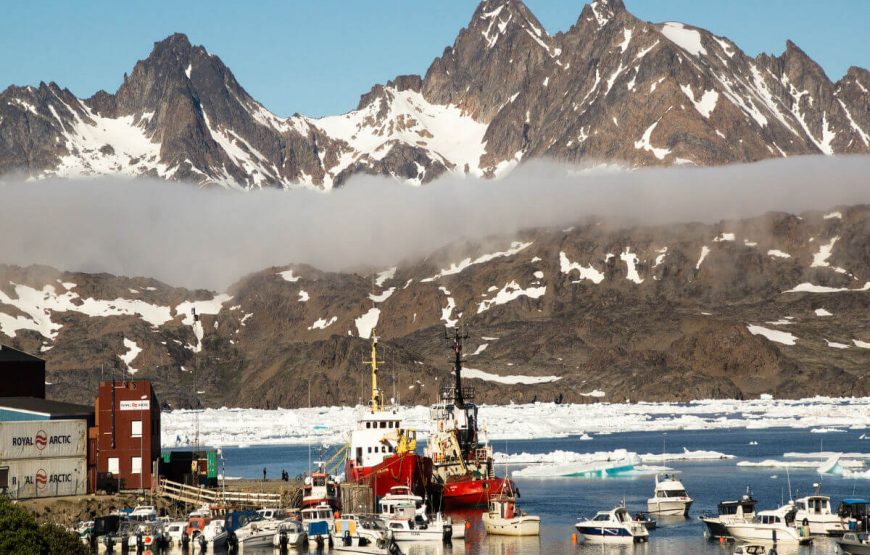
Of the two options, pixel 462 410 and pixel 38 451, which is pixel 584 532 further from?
pixel 38 451

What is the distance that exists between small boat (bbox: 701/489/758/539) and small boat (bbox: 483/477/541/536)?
1073 centimetres

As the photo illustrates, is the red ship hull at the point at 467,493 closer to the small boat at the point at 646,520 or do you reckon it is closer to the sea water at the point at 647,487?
the sea water at the point at 647,487

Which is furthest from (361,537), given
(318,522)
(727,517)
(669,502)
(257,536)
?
(669,502)

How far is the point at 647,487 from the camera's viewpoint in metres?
119

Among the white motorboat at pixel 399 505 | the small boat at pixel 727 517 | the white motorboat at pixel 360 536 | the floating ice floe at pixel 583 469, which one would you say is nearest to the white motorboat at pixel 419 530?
the white motorboat at pixel 360 536

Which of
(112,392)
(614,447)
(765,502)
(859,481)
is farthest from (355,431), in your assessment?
(614,447)

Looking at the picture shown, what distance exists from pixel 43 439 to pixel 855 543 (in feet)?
170

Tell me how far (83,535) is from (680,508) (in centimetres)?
4184

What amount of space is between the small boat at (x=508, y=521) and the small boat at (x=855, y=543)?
19909 millimetres

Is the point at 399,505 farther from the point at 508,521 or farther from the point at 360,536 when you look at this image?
the point at 508,521

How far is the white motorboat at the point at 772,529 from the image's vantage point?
8050cm

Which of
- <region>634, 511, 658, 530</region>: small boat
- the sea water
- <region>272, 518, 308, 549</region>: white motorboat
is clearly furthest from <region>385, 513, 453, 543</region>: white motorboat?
<region>634, 511, 658, 530</region>: small boat

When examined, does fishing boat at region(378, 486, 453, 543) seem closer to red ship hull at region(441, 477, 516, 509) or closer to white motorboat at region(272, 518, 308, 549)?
white motorboat at region(272, 518, 308, 549)

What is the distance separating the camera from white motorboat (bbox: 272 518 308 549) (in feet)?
270
